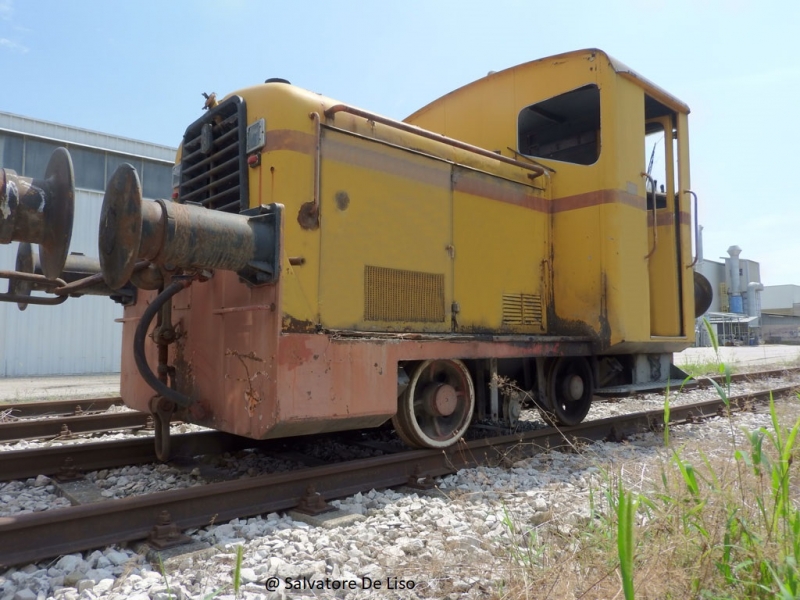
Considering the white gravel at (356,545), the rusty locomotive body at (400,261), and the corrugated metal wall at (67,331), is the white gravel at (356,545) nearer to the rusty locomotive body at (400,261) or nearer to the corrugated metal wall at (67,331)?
the rusty locomotive body at (400,261)

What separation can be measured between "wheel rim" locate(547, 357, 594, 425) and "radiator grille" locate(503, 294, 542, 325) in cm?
55

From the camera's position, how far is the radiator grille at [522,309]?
17.4 ft

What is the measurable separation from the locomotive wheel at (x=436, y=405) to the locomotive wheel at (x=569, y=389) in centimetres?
130

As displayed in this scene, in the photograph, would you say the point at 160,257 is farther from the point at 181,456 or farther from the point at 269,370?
the point at 181,456

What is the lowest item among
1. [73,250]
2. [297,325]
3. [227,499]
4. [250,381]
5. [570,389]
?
[227,499]

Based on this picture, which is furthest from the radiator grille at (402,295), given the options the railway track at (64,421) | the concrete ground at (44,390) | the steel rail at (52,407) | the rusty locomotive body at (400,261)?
the concrete ground at (44,390)

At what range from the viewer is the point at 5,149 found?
14.6 meters

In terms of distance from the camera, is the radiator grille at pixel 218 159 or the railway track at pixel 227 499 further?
the radiator grille at pixel 218 159

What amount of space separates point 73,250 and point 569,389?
13.4 m

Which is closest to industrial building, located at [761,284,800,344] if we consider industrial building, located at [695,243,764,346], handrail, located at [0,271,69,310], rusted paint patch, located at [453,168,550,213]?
industrial building, located at [695,243,764,346]

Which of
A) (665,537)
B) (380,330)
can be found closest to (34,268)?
(380,330)

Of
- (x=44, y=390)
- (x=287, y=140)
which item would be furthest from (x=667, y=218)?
(x=44, y=390)

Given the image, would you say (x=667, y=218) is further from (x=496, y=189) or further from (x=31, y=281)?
(x=31, y=281)

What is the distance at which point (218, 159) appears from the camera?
167 inches
